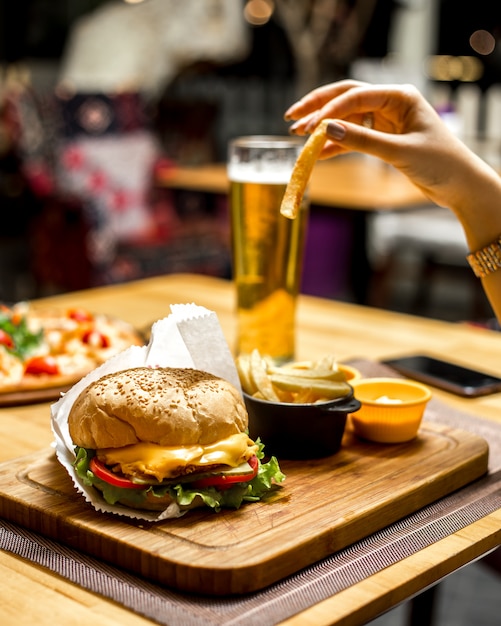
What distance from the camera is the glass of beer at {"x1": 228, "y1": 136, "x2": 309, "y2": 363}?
157 centimetres

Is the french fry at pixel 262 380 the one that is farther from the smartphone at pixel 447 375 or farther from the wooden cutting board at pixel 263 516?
the smartphone at pixel 447 375

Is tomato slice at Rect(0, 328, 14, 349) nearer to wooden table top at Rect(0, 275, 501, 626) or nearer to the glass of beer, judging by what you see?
wooden table top at Rect(0, 275, 501, 626)

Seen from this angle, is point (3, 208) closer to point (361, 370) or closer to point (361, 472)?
point (361, 370)

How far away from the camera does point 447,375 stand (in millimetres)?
1658

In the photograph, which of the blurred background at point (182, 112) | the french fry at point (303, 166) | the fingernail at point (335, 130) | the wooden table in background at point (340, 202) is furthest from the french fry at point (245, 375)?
the blurred background at point (182, 112)

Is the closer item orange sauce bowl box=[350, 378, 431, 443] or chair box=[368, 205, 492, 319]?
orange sauce bowl box=[350, 378, 431, 443]

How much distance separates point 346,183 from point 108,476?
3.86 meters

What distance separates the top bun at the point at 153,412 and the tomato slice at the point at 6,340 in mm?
598

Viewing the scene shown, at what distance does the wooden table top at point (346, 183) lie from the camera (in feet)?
13.5

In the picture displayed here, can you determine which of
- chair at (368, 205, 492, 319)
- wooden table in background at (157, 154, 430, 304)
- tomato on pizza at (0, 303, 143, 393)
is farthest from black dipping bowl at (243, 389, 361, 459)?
chair at (368, 205, 492, 319)

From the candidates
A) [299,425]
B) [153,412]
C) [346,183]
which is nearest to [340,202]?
[346,183]

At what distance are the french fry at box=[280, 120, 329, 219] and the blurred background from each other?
10.3ft

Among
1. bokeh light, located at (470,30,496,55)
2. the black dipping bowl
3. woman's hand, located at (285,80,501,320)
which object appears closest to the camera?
the black dipping bowl

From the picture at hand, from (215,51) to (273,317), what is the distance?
5.63 m
